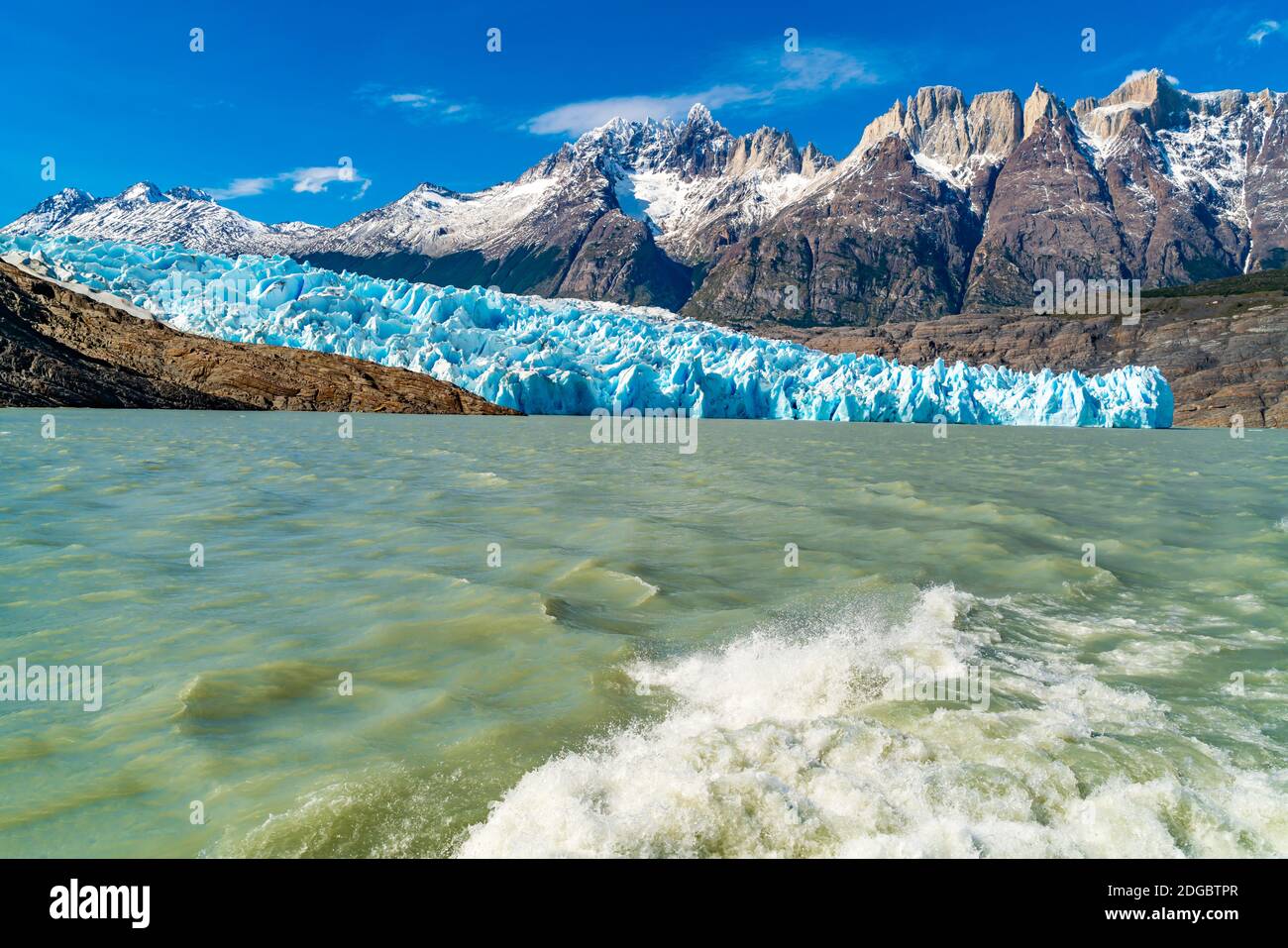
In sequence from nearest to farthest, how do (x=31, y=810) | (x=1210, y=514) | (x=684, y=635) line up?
1. (x=31, y=810)
2. (x=684, y=635)
3. (x=1210, y=514)

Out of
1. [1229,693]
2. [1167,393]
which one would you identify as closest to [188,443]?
[1229,693]

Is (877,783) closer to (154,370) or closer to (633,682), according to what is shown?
(633,682)

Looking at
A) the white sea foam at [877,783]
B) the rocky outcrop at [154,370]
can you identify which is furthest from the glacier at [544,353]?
the white sea foam at [877,783]

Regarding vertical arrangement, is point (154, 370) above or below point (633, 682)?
above

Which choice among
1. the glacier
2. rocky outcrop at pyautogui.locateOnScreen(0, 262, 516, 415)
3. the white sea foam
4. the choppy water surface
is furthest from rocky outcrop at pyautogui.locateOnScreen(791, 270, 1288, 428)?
the white sea foam

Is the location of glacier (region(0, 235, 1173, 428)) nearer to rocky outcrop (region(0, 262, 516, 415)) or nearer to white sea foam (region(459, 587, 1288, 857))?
rocky outcrop (region(0, 262, 516, 415))

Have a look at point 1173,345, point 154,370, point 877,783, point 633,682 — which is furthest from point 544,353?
point 1173,345
